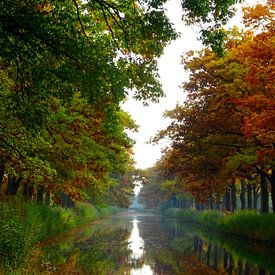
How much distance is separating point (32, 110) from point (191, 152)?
62.0 ft

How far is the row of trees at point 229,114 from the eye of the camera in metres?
19.5

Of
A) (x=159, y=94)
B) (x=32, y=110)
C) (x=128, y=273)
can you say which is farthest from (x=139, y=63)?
(x=128, y=273)

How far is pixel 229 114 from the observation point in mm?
25703

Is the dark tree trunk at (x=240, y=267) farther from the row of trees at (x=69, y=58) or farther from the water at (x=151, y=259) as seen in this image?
the row of trees at (x=69, y=58)

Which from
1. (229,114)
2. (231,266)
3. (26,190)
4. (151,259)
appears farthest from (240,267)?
(26,190)

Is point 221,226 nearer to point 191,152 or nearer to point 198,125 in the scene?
point 191,152

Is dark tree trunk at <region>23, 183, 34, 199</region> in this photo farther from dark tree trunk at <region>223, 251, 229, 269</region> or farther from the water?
dark tree trunk at <region>223, 251, 229, 269</region>

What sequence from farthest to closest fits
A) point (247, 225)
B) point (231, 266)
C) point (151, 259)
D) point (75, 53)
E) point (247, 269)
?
1. point (247, 225)
2. point (151, 259)
3. point (231, 266)
4. point (247, 269)
5. point (75, 53)

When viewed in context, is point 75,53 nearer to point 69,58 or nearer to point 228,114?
point 69,58

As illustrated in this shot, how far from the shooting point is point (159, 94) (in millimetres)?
13203

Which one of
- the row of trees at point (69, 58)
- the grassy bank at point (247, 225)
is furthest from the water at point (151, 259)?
the row of trees at point (69, 58)

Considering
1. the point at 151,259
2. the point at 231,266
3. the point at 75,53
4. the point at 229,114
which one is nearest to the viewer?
the point at 75,53

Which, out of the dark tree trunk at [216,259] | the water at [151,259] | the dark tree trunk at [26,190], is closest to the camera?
the water at [151,259]

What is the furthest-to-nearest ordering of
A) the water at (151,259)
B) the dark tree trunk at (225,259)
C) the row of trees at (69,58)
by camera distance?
1. the dark tree trunk at (225,259)
2. the water at (151,259)
3. the row of trees at (69,58)
